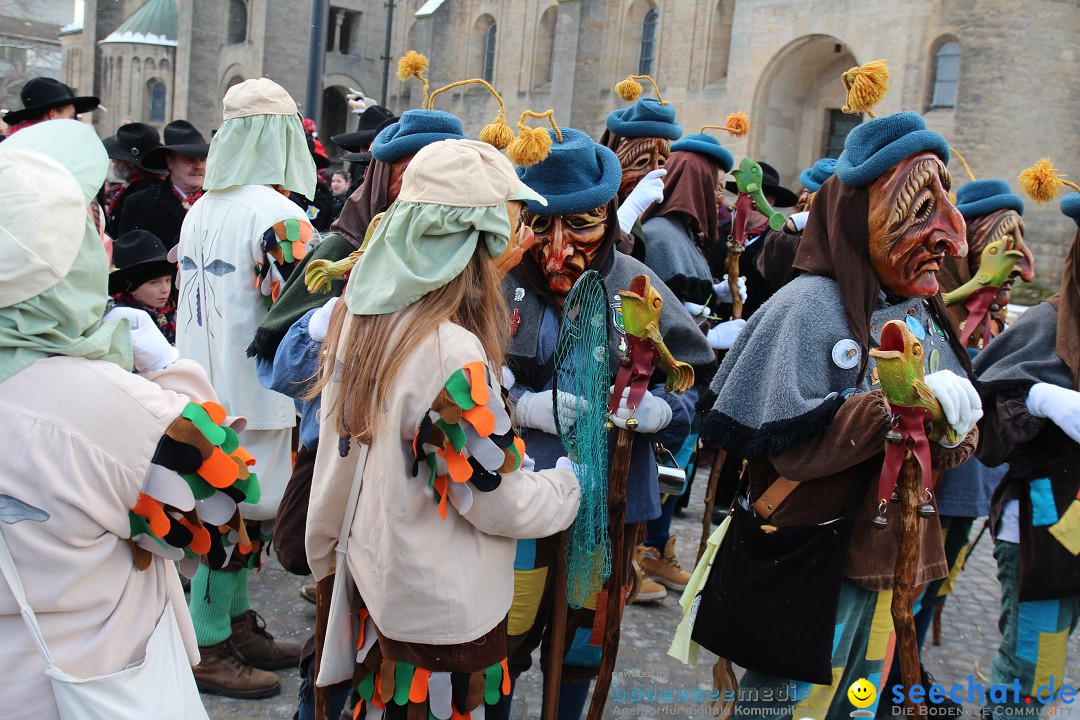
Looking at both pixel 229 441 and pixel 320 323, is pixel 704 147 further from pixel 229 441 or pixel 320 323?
pixel 229 441

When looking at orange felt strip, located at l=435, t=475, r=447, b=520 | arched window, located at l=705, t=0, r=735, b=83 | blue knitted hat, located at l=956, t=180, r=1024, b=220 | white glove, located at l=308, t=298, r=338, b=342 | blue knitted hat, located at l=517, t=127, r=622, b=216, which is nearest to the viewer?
orange felt strip, located at l=435, t=475, r=447, b=520

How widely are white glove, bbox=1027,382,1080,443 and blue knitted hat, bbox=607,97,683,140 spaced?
259cm

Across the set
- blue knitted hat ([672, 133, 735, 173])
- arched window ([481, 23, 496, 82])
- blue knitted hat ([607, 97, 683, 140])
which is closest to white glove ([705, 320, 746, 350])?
blue knitted hat ([672, 133, 735, 173])

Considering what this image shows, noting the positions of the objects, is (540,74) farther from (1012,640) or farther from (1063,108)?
(1012,640)

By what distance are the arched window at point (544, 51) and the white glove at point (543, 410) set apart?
99.4ft

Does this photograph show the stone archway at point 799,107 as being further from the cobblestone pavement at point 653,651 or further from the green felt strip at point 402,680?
the green felt strip at point 402,680

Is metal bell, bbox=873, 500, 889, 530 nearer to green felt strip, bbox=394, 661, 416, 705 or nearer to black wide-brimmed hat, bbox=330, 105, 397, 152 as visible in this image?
green felt strip, bbox=394, 661, 416, 705

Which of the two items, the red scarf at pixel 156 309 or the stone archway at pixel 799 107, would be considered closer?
the red scarf at pixel 156 309

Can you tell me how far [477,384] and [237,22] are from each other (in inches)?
1814

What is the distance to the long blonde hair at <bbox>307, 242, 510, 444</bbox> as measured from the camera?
221 centimetres

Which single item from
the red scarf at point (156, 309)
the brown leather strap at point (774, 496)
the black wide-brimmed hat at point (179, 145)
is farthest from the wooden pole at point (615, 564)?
the black wide-brimmed hat at point (179, 145)

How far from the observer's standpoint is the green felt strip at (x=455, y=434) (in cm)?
215

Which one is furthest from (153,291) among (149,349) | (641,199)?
(641,199)

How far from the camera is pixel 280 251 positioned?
3822 mm
